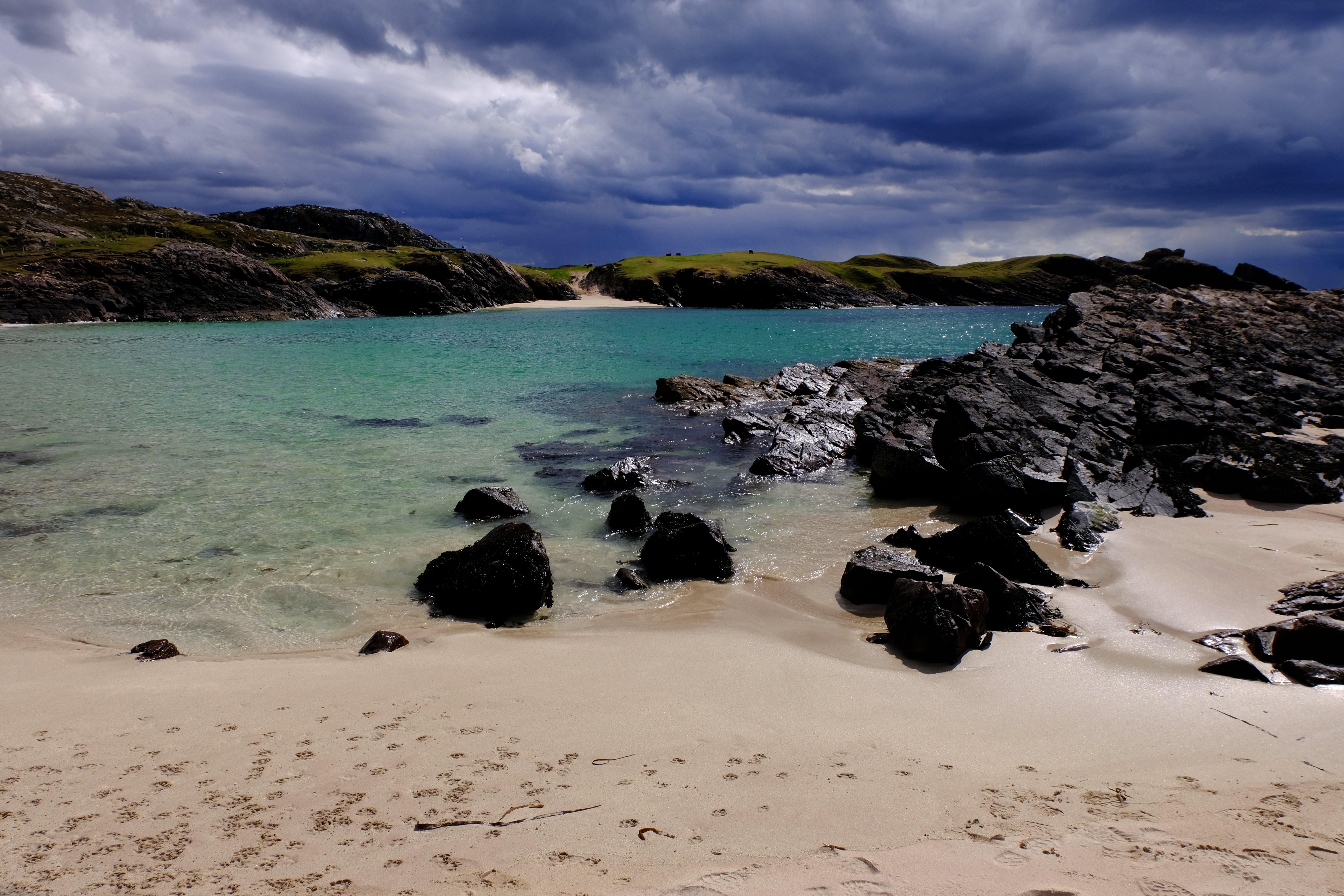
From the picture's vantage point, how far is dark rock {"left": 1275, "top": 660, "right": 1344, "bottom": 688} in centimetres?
625

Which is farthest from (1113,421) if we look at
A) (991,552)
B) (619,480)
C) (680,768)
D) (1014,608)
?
(680,768)

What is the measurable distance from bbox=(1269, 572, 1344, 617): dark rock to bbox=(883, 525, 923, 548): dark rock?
14.3 ft

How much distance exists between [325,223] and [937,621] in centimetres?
18895

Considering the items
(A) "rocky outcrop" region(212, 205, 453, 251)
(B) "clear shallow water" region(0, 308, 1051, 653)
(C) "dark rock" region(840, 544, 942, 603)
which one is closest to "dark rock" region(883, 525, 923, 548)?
(B) "clear shallow water" region(0, 308, 1051, 653)

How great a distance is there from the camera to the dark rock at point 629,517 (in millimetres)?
12367

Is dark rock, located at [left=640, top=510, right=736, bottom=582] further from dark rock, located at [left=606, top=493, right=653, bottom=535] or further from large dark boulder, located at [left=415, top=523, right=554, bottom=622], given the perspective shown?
large dark boulder, located at [left=415, top=523, right=554, bottom=622]

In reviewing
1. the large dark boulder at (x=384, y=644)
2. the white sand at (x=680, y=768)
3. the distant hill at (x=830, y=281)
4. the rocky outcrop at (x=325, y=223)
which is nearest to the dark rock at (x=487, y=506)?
the white sand at (x=680, y=768)

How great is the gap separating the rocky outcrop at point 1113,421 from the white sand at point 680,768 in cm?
524

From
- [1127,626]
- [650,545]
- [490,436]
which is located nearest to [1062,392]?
[1127,626]

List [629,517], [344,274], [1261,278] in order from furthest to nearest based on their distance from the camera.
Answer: [344,274], [1261,278], [629,517]

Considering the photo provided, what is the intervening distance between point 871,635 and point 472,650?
4586 millimetres

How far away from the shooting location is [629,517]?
40.5ft

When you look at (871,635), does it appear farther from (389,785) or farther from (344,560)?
(344,560)

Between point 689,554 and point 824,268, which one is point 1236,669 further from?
point 824,268
